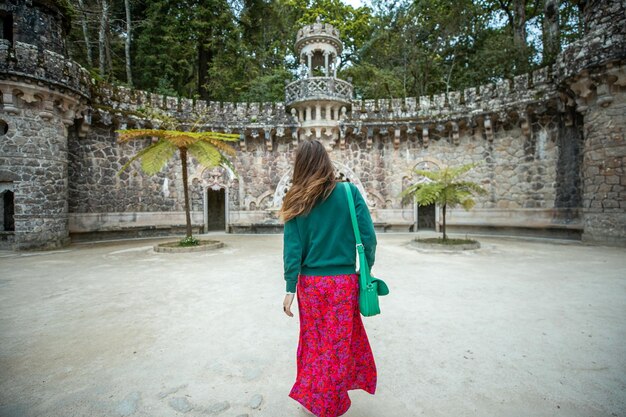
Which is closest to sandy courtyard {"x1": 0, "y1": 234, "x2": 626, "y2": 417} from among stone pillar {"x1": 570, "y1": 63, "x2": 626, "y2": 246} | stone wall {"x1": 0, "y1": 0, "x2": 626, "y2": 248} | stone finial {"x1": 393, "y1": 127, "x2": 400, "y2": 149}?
stone pillar {"x1": 570, "y1": 63, "x2": 626, "y2": 246}

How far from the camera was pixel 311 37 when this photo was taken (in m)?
14.1

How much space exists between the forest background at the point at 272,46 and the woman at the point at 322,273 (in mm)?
15492

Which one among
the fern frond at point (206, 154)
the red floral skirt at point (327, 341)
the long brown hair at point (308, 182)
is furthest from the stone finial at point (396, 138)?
the red floral skirt at point (327, 341)

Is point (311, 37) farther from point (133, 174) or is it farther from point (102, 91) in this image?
point (133, 174)

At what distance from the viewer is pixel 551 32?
14930mm

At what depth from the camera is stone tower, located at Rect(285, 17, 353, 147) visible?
45.5 feet

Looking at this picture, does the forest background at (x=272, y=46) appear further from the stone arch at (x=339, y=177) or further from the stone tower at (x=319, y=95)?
the stone arch at (x=339, y=177)

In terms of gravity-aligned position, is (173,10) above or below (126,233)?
above

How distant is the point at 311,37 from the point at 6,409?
1500 centimetres

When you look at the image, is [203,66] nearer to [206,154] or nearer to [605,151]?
[206,154]

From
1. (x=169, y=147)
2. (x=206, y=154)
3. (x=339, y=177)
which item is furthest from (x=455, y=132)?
(x=169, y=147)

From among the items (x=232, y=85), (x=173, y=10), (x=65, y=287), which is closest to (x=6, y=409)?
(x=65, y=287)

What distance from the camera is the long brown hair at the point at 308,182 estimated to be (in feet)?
6.33

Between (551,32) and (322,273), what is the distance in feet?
62.3
